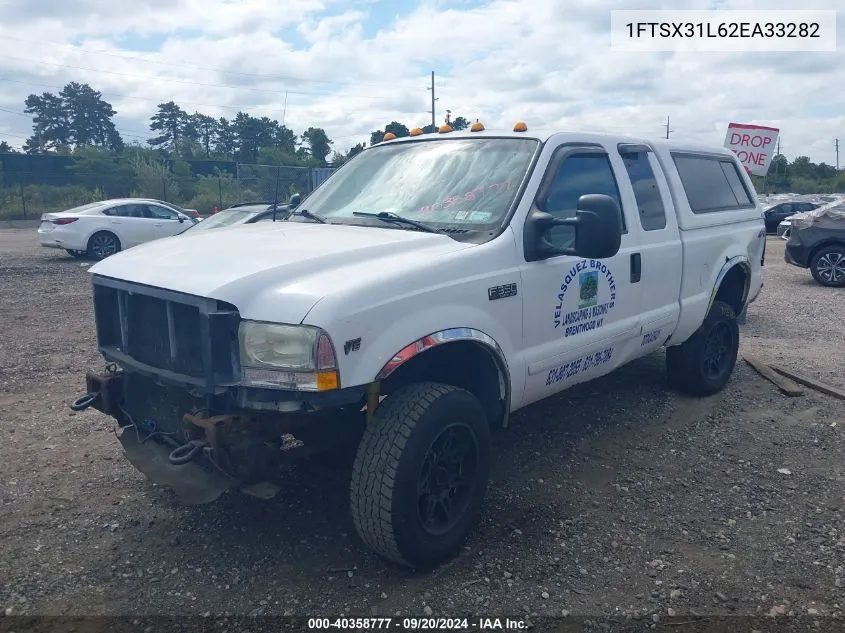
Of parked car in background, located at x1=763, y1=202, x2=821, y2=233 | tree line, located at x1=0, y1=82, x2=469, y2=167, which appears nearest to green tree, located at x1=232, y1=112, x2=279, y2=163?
tree line, located at x1=0, y1=82, x2=469, y2=167

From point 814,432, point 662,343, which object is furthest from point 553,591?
point 814,432

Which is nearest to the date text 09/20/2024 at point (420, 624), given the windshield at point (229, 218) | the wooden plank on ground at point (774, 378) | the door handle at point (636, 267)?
the door handle at point (636, 267)

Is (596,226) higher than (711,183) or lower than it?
lower

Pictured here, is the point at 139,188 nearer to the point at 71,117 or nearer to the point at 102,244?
the point at 102,244

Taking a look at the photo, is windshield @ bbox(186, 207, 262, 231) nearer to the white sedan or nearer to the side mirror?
the white sedan

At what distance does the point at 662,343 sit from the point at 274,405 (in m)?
3.17

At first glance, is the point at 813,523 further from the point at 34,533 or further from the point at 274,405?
the point at 34,533

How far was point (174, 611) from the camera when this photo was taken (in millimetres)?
3105

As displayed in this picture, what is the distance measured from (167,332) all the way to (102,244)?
48.2ft

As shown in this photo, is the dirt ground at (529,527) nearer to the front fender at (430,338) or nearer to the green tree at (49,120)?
the front fender at (430,338)

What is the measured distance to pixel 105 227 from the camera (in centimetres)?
1641

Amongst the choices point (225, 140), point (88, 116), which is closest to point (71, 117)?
point (88, 116)

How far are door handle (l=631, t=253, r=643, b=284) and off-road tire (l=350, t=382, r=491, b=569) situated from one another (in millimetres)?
1774

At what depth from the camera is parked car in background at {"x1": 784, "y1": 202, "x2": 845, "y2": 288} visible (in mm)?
12398
